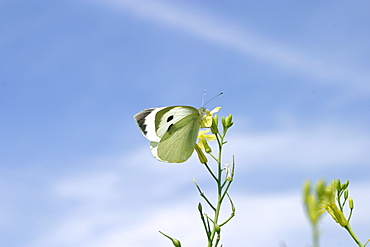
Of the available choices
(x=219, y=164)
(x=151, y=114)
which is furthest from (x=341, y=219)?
(x=151, y=114)

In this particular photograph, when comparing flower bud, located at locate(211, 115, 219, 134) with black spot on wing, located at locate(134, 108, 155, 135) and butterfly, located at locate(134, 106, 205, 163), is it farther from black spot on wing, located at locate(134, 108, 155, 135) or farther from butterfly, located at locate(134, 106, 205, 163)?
black spot on wing, located at locate(134, 108, 155, 135)

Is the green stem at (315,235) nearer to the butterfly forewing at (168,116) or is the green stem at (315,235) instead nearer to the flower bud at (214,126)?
the flower bud at (214,126)

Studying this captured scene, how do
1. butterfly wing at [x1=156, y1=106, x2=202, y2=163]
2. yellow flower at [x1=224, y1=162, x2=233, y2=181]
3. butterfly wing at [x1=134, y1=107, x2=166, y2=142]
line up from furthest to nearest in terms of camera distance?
butterfly wing at [x1=134, y1=107, x2=166, y2=142] < butterfly wing at [x1=156, y1=106, x2=202, y2=163] < yellow flower at [x1=224, y1=162, x2=233, y2=181]

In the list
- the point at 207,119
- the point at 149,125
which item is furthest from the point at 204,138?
the point at 149,125

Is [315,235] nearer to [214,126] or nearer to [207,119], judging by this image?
[214,126]

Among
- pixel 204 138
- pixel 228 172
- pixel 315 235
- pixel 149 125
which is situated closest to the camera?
pixel 315 235

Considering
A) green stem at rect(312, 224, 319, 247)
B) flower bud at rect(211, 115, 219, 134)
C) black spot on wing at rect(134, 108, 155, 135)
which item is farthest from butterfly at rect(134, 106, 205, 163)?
green stem at rect(312, 224, 319, 247)
